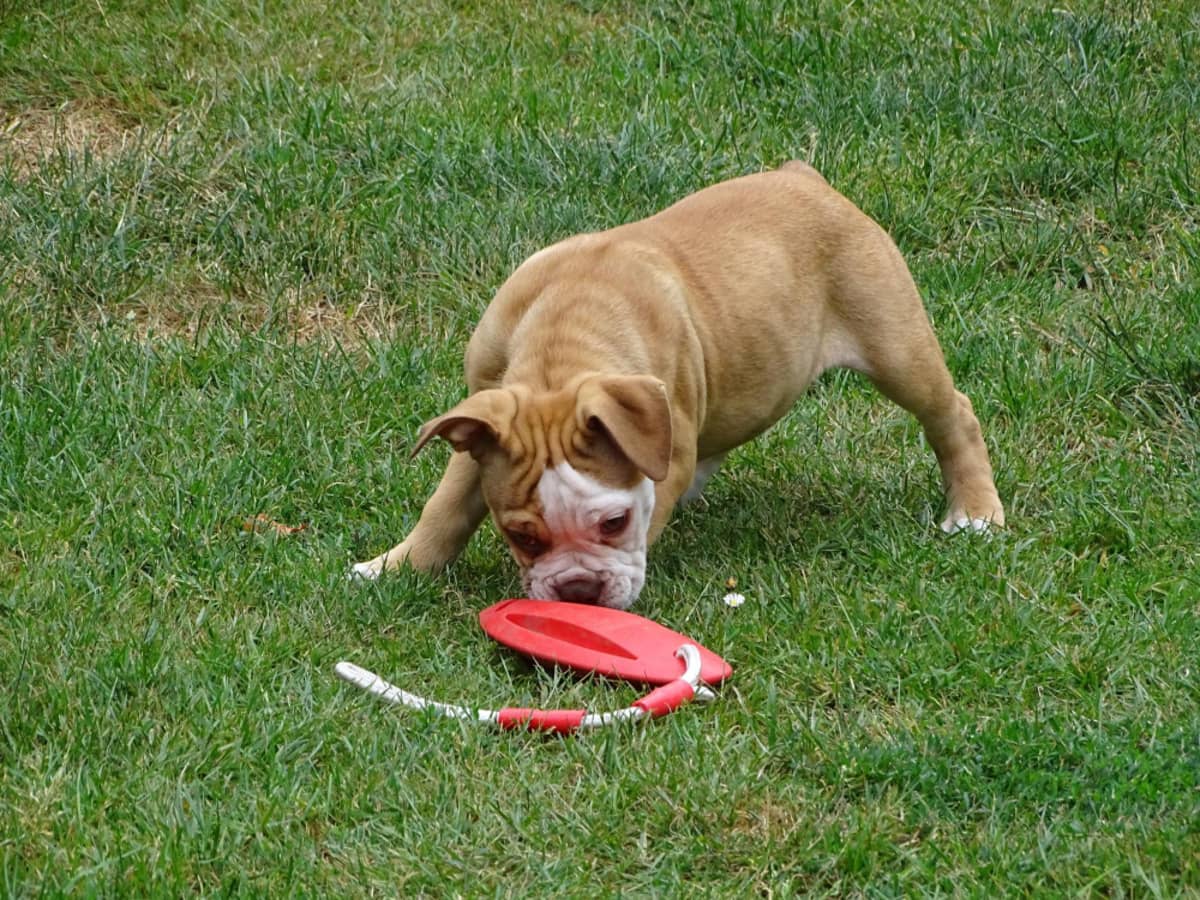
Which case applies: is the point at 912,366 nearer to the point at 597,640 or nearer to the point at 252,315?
the point at 597,640

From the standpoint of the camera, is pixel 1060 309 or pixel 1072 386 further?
pixel 1060 309

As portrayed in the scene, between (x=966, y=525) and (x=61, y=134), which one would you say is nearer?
(x=966, y=525)

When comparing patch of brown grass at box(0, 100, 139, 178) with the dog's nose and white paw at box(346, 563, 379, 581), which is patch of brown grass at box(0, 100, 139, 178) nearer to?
white paw at box(346, 563, 379, 581)

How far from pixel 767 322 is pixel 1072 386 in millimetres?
1694

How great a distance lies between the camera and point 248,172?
8.39 m

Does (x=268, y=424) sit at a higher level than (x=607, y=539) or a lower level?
lower

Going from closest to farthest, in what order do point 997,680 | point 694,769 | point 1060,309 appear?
1. point 694,769
2. point 997,680
3. point 1060,309

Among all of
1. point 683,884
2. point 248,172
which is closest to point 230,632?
point 683,884

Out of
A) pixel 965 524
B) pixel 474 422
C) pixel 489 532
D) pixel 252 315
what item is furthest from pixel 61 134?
pixel 965 524

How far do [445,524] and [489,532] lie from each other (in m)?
0.58

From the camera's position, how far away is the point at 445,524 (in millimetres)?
5883

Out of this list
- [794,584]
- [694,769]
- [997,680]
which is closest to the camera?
[694,769]

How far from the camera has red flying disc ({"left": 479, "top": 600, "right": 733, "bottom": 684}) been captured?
5250 mm

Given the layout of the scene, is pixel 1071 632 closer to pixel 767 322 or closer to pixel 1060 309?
pixel 767 322
